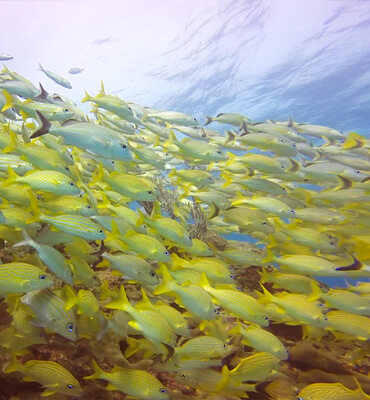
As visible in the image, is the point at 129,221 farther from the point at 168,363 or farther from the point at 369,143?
the point at 369,143

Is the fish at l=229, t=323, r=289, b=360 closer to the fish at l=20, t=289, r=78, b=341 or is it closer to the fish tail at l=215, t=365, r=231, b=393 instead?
A: the fish tail at l=215, t=365, r=231, b=393

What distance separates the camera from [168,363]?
9.92ft

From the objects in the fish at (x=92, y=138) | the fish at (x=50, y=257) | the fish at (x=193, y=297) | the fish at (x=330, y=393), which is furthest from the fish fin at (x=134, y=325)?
the fish at (x=92, y=138)

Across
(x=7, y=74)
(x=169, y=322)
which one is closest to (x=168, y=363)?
(x=169, y=322)

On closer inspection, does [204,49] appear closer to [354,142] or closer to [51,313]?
[354,142]

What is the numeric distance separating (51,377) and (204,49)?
2462 cm

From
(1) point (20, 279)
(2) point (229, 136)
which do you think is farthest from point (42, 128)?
(2) point (229, 136)

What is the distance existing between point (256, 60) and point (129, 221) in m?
23.8

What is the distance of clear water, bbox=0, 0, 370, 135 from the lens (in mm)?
20125

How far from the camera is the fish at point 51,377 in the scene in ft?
8.39

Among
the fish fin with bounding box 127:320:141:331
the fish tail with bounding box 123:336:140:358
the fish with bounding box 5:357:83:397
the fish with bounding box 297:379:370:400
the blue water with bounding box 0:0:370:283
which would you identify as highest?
the blue water with bounding box 0:0:370:283

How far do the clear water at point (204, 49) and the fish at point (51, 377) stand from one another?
74.0 ft

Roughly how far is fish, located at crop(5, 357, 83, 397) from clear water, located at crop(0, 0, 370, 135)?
22567 mm

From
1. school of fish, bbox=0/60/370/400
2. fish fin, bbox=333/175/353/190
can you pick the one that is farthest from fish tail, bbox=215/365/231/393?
fish fin, bbox=333/175/353/190
